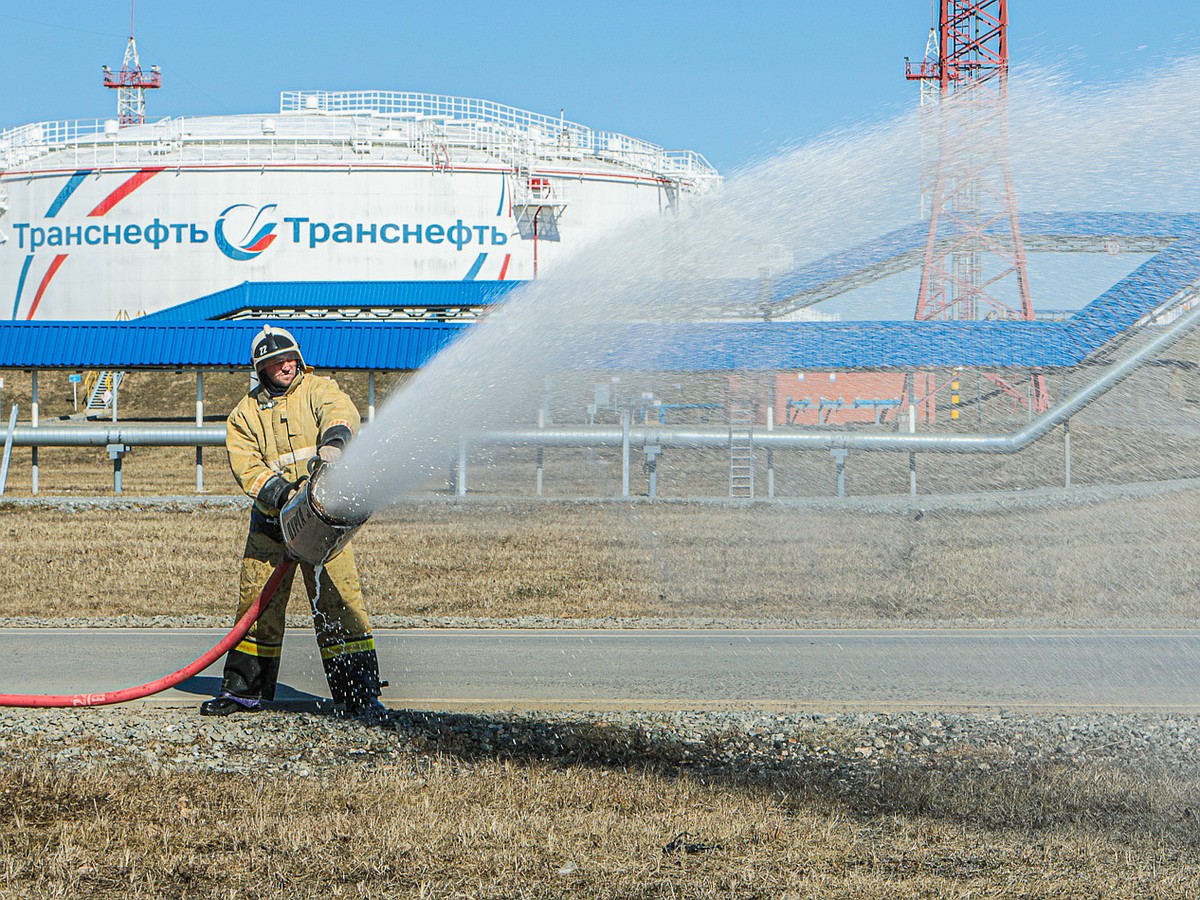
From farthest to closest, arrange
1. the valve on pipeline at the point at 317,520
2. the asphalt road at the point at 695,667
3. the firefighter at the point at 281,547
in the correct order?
1. the asphalt road at the point at 695,667
2. the firefighter at the point at 281,547
3. the valve on pipeline at the point at 317,520

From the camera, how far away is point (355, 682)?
717 cm

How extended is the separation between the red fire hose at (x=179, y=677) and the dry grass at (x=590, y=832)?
2.20ft

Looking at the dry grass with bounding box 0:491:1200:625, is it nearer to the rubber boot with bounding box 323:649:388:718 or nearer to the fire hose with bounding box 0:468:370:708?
the rubber boot with bounding box 323:649:388:718

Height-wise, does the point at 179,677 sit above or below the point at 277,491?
below

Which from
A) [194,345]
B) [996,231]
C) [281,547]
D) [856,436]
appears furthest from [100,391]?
[996,231]

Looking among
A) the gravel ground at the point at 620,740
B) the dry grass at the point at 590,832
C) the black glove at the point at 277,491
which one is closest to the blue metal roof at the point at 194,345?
the gravel ground at the point at 620,740

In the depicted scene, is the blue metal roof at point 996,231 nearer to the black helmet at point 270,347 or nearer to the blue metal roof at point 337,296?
the black helmet at point 270,347

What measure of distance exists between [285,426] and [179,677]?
137 cm

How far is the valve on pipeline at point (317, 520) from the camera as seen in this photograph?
6012 millimetres

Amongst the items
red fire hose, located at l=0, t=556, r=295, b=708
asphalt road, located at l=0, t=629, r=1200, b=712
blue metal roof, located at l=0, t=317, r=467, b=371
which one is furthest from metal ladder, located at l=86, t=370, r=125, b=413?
red fire hose, located at l=0, t=556, r=295, b=708

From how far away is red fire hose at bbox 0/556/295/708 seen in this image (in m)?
6.66

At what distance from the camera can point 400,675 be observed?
8820 mm

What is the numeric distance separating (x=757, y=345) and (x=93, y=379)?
1709 inches

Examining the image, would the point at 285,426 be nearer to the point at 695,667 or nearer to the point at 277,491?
the point at 277,491
